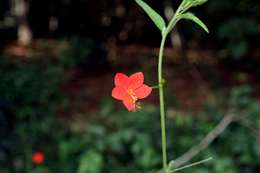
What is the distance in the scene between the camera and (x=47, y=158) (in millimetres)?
3713

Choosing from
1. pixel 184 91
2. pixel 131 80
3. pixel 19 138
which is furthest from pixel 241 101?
pixel 131 80

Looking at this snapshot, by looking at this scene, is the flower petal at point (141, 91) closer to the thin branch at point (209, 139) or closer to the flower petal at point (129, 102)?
the flower petal at point (129, 102)

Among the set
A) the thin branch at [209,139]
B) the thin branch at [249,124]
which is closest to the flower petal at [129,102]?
the thin branch at [209,139]

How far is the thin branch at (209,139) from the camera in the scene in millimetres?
3445

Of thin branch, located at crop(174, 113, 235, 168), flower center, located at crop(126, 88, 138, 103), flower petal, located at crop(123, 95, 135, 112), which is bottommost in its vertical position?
thin branch, located at crop(174, 113, 235, 168)

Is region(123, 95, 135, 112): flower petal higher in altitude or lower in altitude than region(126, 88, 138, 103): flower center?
lower

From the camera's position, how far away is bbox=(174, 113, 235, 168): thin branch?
3.45m

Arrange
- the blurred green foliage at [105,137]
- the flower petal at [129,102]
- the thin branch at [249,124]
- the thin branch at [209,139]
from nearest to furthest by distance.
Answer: the flower petal at [129,102] → the thin branch at [209,139] → the blurred green foliage at [105,137] → the thin branch at [249,124]

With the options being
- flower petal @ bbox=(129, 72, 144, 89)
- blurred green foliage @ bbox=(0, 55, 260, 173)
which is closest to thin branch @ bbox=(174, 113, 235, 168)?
blurred green foliage @ bbox=(0, 55, 260, 173)

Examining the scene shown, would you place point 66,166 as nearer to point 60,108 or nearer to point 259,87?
point 60,108

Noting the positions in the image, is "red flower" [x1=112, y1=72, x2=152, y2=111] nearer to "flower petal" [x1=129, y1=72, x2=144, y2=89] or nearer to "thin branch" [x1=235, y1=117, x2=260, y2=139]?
"flower petal" [x1=129, y1=72, x2=144, y2=89]

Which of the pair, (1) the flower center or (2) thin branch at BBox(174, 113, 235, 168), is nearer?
(1) the flower center

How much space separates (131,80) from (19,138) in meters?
3.04

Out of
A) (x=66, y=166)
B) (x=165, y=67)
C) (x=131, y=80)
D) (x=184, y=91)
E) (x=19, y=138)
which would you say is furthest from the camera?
(x=165, y=67)
